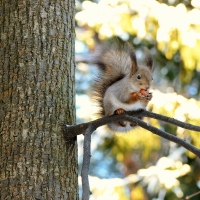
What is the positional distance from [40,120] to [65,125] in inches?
3.6

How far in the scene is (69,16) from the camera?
196 centimetres

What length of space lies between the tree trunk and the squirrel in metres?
0.28

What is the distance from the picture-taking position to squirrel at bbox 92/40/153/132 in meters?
2.09


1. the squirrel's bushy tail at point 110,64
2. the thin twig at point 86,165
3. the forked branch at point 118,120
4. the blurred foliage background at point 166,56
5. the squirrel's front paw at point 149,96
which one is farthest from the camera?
the blurred foliage background at point 166,56

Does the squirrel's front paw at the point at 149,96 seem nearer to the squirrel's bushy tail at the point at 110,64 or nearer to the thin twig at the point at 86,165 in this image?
the squirrel's bushy tail at the point at 110,64

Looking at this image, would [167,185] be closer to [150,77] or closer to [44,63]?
[150,77]

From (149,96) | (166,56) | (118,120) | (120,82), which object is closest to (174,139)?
(118,120)

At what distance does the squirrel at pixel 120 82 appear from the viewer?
209 cm

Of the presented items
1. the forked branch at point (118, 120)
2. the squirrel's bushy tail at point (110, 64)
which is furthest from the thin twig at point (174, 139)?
the squirrel's bushy tail at point (110, 64)

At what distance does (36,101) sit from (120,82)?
1.75 ft

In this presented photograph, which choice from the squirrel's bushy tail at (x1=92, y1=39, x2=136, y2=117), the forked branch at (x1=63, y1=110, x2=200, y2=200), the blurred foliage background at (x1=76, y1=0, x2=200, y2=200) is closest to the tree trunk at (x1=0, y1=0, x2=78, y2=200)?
the forked branch at (x1=63, y1=110, x2=200, y2=200)

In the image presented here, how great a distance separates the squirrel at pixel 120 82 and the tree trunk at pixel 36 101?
28 cm

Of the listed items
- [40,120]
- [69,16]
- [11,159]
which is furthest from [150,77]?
[11,159]

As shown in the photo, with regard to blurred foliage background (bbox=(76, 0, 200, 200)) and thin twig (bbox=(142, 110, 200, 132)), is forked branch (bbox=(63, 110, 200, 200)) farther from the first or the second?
blurred foliage background (bbox=(76, 0, 200, 200))
